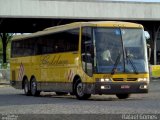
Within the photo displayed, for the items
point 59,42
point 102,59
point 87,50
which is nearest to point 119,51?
point 102,59

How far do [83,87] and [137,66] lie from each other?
2337mm

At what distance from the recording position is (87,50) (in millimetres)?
22578

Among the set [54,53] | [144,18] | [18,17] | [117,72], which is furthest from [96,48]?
[144,18]

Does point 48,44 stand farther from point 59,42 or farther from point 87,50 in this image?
point 87,50

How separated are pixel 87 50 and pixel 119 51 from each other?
1.29 m

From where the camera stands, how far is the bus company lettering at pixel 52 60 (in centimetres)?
2530

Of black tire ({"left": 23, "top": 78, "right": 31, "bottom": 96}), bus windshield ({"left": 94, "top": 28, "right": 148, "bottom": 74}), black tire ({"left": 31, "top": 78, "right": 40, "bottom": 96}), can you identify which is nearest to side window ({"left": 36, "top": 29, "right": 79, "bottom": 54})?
bus windshield ({"left": 94, "top": 28, "right": 148, "bottom": 74})

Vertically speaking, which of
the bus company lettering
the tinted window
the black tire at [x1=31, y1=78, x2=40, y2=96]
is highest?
the tinted window

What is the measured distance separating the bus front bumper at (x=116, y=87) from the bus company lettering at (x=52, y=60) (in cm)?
294

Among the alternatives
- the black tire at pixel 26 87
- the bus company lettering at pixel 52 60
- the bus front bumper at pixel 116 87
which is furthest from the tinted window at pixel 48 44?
the bus front bumper at pixel 116 87

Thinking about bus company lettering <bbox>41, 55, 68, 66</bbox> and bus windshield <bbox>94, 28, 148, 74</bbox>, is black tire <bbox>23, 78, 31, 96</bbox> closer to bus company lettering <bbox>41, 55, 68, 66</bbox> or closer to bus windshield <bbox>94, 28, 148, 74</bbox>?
bus company lettering <bbox>41, 55, 68, 66</bbox>

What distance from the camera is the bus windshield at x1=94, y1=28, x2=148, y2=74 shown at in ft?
72.9

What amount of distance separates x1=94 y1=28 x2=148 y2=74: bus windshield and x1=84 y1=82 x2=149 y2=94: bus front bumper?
49 centimetres

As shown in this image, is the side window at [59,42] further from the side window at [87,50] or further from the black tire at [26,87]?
the black tire at [26,87]
